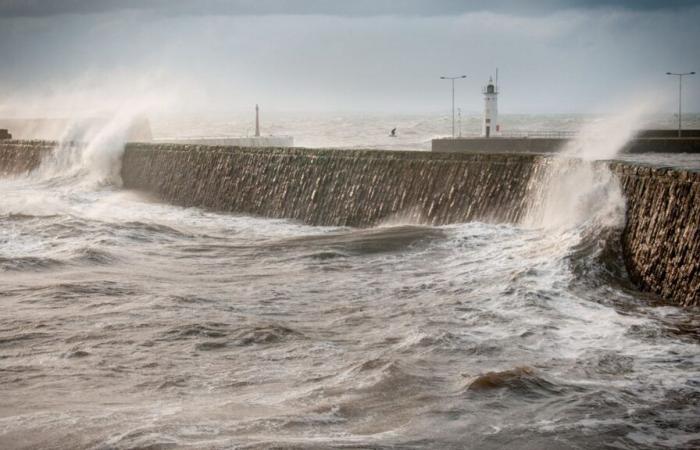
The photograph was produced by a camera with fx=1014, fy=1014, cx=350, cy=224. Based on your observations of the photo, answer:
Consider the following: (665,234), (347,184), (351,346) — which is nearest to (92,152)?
(347,184)

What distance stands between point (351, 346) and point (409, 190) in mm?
8503

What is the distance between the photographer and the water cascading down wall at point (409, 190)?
35.3 ft

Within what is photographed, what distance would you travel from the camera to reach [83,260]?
13656 millimetres

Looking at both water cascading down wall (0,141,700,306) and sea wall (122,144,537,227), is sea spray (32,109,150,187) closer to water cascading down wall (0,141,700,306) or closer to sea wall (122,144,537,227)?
water cascading down wall (0,141,700,306)

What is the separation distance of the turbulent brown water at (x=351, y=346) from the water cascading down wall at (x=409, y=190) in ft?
1.58

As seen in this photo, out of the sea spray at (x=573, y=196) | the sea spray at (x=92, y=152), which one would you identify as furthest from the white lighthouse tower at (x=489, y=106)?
the sea spray at (x=573, y=196)

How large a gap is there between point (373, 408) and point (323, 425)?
20.8 inches

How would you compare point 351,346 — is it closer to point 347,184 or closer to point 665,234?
point 665,234

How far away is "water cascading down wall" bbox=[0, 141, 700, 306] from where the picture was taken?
35.3ft

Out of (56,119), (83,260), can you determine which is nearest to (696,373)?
(83,260)

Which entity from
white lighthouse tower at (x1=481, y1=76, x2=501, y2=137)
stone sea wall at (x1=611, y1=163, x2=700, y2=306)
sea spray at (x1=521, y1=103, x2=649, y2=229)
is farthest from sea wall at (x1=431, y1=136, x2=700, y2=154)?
stone sea wall at (x1=611, y1=163, x2=700, y2=306)

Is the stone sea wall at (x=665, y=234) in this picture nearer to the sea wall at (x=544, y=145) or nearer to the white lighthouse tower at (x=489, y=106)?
the sea wall at (x=544, y=145)

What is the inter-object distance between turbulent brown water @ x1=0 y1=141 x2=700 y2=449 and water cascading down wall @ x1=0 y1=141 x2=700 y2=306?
48 cm

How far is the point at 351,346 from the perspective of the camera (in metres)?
8.70
